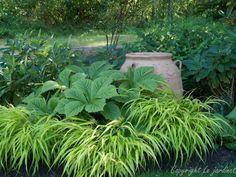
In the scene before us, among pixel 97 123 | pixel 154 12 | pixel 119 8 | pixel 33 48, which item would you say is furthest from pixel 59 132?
pixel 154 12

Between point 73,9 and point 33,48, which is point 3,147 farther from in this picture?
point 73,9

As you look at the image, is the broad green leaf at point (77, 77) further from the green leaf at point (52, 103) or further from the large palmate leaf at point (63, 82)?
the green leaf at point (52, 103)

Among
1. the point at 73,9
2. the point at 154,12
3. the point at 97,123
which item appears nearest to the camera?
the point at 97,123

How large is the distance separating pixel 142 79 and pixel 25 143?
123cm

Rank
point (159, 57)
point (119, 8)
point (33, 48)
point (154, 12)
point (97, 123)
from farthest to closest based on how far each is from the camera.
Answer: point (154, 12) → point (119, 8) → point (33, 48) → point (159, 57) → point (97, 123)

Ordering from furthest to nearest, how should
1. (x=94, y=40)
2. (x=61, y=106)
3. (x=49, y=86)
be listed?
(x=94, y=40), (x=49, y=86), (x=61, y=106)

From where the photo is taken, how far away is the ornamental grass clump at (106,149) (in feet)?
11.0

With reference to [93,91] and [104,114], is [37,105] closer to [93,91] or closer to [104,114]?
[93,91]

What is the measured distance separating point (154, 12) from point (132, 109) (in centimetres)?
800

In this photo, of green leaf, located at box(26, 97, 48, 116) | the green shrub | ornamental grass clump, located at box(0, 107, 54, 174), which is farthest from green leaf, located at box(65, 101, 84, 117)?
the green shrub

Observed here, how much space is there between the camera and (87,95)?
3.89 metres

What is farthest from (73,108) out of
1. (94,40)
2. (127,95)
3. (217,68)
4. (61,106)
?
(94,40)

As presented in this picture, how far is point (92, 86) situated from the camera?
12.8 feet

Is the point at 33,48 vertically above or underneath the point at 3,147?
above
